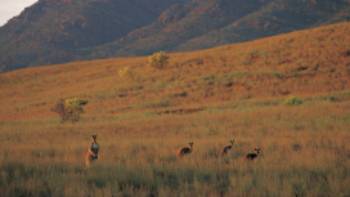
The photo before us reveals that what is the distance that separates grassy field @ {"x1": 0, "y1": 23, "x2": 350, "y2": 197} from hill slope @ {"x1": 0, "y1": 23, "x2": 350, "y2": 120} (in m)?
0.15

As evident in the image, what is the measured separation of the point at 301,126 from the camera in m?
16.2

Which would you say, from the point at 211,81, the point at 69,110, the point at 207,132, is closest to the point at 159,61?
the point at 211,81

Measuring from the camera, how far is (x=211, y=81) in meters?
41.2

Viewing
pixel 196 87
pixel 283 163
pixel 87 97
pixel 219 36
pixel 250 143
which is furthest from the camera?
pixel 219 36

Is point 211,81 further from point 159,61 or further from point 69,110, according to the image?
point 69,110

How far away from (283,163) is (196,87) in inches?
1228

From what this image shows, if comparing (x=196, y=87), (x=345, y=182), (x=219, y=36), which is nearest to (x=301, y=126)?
(x=345, y=182)

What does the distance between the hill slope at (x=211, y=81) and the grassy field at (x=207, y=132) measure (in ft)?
0.49

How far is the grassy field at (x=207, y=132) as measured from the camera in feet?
24.2

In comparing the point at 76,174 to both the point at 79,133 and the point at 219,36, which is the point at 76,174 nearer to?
the point at 79,133

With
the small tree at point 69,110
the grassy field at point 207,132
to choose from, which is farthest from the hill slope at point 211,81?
the small tree at point 69,110

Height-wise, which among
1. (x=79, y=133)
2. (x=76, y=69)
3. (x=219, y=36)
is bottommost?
(x=79, y=133)

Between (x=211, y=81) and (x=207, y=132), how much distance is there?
25.1m

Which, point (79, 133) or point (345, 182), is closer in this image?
point (345, 182)
